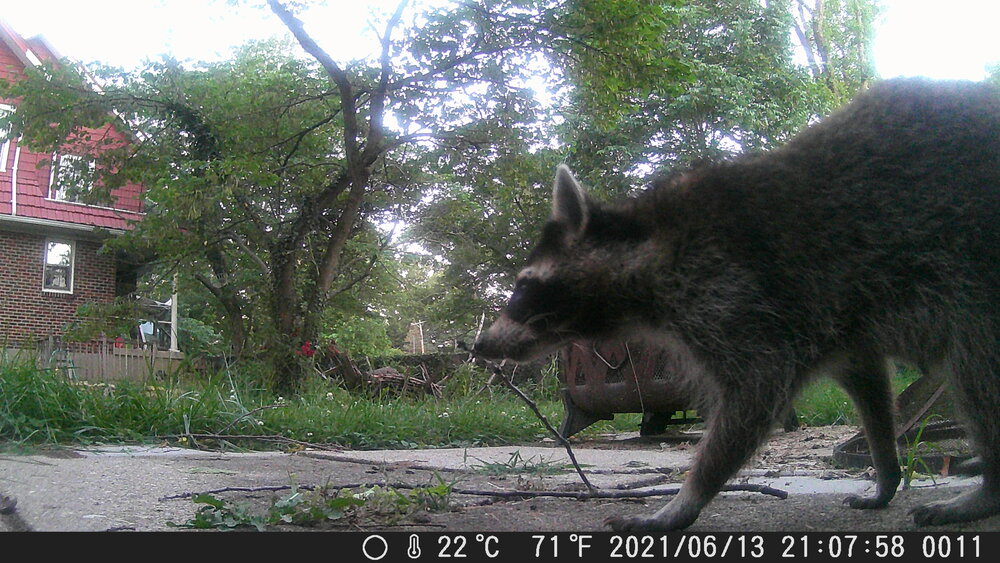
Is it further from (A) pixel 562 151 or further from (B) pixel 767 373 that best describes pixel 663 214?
(A) pixel 562 151

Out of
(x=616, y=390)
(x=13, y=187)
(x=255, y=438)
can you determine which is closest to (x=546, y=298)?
(x=255, y=438)

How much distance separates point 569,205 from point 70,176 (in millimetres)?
11221

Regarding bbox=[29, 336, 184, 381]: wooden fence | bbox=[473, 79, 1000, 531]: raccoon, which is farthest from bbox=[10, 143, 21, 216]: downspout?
bbox=[473, 79, 1000, 531]: raccoon

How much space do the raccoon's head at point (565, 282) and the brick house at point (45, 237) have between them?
7.19ft

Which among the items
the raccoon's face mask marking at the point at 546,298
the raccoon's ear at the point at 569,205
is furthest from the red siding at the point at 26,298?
the raccoon's ear at the point at 569,205

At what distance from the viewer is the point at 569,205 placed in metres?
2.55

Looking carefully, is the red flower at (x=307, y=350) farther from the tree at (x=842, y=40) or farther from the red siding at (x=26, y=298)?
the tree at (x=842, y=40)

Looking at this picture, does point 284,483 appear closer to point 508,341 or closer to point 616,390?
point 508,341

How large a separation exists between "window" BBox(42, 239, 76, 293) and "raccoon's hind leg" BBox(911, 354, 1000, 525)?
9.43 metres

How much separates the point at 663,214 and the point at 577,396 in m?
4.41

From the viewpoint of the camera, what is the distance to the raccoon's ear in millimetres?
2539

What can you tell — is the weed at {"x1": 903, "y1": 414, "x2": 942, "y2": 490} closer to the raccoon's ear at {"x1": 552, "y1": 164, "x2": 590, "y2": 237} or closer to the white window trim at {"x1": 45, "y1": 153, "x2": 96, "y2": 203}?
the raccoon's ear at {"x1": 552, "y1": 164, "x2": 590, "y2": 237}

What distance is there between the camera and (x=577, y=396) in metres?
6.70

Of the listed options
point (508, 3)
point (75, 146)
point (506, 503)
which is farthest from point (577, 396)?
point (75, 146)
